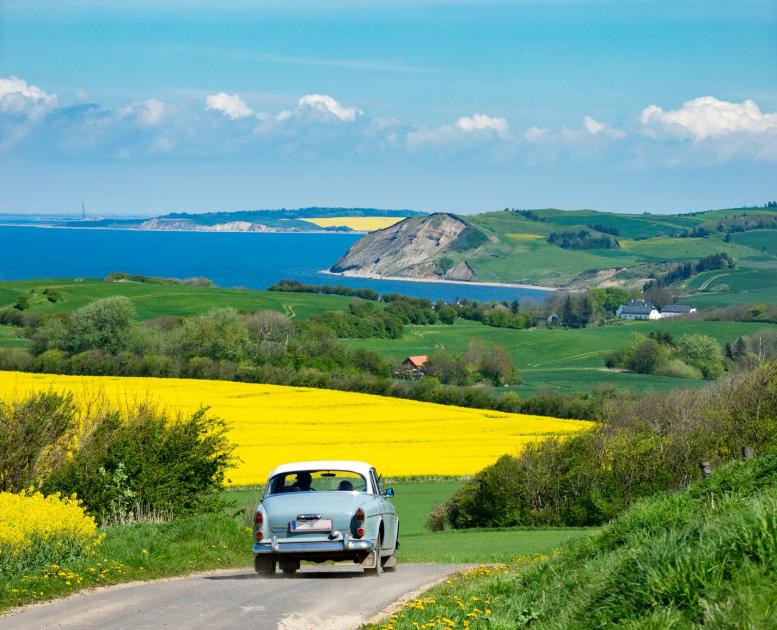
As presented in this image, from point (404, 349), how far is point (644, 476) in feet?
272

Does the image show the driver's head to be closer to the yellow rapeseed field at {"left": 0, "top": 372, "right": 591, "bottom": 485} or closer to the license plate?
the license plate

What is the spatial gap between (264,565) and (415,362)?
96.5 meters

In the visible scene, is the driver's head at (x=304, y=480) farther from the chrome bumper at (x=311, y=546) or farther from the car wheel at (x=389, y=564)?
the car wheel at (x=389, y=564)

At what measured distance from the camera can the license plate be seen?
1648cm

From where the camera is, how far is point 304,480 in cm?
1762

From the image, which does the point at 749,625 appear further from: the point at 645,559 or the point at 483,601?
the point at 483,601

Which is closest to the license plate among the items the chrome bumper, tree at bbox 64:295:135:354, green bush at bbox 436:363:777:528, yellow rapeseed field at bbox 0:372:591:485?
the chrome bumper

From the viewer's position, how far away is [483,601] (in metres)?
12.8

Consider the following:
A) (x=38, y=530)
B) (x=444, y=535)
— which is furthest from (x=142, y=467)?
(x=444, y=535)

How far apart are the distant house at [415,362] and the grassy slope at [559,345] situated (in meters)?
2.02

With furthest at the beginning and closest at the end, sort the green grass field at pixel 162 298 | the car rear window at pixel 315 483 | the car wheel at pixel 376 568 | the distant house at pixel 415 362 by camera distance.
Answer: the green grass field at pixel 162 298
the distant house at pixel 415 362
the car rear window at pixel 315 483
the car wheel at pixel 376 568

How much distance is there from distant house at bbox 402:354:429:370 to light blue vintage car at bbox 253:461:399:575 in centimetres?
9245

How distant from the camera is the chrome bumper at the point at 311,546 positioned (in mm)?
16422

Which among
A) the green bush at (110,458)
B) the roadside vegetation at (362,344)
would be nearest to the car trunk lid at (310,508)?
the green bush at (110,458)
